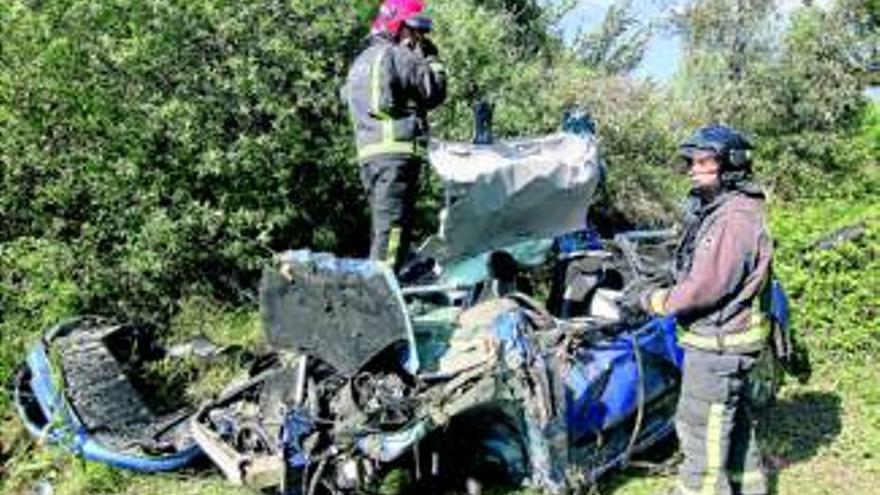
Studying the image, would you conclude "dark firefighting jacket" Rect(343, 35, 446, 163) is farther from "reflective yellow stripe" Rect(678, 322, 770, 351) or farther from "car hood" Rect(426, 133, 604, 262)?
"reflective yellow stripe" Rect(678, 322, 770, 351)

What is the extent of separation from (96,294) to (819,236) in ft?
17.1

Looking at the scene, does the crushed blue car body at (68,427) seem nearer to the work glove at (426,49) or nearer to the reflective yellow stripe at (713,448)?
the work glove at (426,49)

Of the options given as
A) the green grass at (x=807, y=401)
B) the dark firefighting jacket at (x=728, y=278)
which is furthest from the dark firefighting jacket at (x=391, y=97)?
the dark firefighting jacket at (x=728, y=278)

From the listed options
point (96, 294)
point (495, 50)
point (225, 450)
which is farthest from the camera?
point (495, 50)

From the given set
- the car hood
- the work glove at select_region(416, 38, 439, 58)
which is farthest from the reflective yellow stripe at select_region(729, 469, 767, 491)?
the work glove at select_region(416, 38, 439, 58)

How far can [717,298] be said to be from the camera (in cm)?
527

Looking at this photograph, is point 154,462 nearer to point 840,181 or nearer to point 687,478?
point 687,478

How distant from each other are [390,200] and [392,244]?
26cm

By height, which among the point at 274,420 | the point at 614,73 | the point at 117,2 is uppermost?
the point at 117,2

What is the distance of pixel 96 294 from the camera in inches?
326

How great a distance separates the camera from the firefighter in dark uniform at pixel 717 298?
5.24m

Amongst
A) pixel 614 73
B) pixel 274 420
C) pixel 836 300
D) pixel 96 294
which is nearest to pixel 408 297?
pixel 274 420

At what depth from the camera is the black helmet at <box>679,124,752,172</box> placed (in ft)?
17.5

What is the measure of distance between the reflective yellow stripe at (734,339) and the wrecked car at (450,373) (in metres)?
0.65
